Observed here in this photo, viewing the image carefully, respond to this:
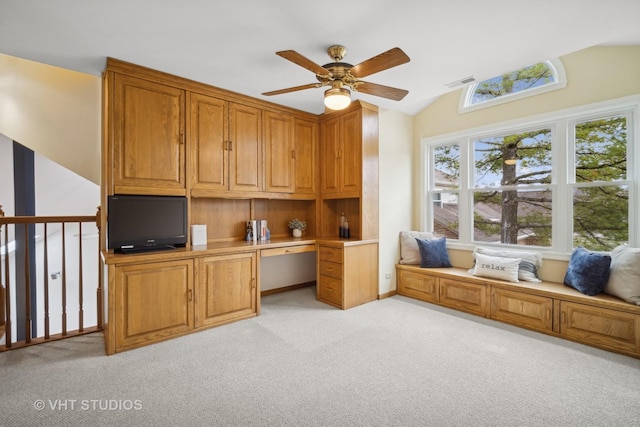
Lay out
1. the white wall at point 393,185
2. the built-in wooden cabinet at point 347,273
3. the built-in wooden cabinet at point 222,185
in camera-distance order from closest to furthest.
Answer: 1. the built-in wooden cabinet at point 222,185
2. the built-in wooden cabinet at point 347,273
3. the white wall at point 393,185

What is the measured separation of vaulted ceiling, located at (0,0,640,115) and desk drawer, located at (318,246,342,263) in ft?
6.73

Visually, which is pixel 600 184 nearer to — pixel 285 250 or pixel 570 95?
pixel 570 95

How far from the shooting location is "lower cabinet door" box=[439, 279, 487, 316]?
3405mm

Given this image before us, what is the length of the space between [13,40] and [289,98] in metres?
2.44

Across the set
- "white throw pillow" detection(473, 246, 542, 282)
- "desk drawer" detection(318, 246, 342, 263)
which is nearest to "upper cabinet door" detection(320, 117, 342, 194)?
"desk drawer" detection(318, 246, 342, 263)

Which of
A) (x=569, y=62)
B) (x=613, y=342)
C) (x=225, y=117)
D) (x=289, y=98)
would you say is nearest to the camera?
(x=613, y=342)

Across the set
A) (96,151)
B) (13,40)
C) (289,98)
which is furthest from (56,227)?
(289,98)

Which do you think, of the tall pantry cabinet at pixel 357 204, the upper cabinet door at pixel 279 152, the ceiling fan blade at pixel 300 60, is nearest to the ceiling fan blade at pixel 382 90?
the ceiling fan blade at pixel 300 60

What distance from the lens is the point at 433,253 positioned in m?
4.07

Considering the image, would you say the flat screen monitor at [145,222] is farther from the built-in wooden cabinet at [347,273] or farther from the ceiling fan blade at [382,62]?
the ceiling fan blade at [382,62]

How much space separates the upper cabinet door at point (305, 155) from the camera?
4178 mm

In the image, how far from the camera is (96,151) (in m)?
3.63

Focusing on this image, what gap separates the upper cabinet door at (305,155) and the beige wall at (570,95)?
6.04ft

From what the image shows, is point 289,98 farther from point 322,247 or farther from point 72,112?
point 72,112
